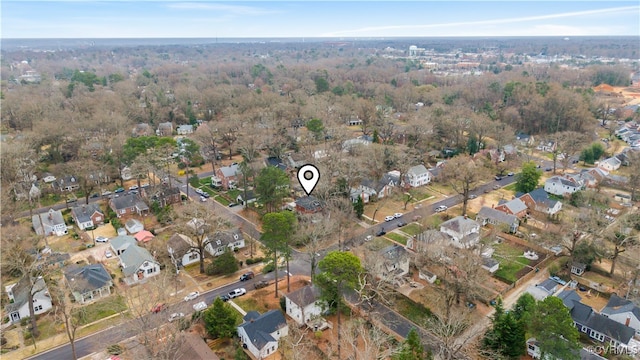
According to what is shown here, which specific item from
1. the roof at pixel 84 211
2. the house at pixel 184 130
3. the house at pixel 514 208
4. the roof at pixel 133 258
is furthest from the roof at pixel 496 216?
the house at pixel 184 130

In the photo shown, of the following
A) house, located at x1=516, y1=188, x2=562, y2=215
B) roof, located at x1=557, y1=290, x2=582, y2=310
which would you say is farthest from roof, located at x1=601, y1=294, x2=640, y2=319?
house, located at x1=516, y1=188, x2=562, y2=215

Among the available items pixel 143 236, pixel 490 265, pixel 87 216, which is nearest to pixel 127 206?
pixel 87 216

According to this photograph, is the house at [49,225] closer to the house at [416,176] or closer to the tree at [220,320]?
the tree at [220,320]

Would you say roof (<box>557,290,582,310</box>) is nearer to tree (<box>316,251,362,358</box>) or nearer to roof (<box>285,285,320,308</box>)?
tree (<box>316,251,362,358</box>)

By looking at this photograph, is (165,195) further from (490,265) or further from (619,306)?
(619,306)

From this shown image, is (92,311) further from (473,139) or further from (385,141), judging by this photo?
(473,139)
